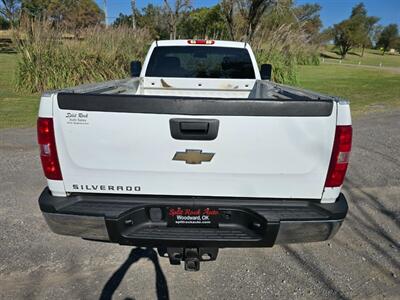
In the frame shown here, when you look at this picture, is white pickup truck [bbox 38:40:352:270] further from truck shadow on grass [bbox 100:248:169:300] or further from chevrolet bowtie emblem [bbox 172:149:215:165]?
truck shadow on grass [bbox 100:248:169:300]

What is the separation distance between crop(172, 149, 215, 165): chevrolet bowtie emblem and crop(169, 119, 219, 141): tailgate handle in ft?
0.34

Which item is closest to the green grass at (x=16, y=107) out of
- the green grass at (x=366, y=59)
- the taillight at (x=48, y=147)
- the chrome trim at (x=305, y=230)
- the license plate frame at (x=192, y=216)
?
the taillight at (x=48, y=147)

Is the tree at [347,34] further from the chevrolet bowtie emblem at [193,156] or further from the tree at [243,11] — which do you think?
the chevrolet bowtie emblem at [193,156]

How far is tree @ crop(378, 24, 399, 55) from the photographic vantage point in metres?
78.7

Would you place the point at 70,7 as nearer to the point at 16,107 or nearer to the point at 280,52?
the point at 280,52

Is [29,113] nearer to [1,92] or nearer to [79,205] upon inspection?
[1,92]

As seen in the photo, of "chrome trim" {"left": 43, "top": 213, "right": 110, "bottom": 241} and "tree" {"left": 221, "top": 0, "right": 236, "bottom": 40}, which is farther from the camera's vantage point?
"tree" {"left": 221, "top": 0, "right": 236, "bottom": 40}

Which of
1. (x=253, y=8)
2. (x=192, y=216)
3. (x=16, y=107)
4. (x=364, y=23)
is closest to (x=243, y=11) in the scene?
(x=253, y=8)

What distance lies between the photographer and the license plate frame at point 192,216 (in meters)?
2.23

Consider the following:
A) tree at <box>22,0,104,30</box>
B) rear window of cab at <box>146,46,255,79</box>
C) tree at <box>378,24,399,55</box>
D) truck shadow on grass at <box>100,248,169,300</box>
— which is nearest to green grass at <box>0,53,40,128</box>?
rear window of cab at <box>146,46,255,79</box>

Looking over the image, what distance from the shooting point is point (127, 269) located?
2775mm

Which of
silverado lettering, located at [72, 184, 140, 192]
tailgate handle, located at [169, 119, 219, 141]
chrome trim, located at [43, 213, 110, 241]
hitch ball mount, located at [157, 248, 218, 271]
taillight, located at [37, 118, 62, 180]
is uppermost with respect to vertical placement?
tailgate handle, located at [169, 119, 219, 141]

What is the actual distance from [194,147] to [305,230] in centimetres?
99

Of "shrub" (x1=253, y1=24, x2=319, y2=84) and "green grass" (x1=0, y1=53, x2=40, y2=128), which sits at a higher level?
"shrub" (x1=253, y1=24, x2=319, y2=84)
